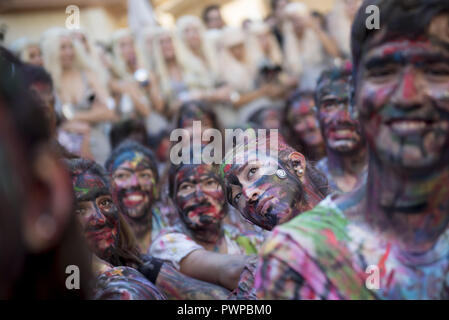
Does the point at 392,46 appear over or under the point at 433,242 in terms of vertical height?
over

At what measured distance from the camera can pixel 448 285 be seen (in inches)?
65.4

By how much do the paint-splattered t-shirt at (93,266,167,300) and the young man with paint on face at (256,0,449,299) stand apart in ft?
1.94

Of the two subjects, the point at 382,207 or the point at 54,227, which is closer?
the point at 54,227

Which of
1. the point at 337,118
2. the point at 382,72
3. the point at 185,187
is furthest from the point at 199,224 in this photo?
the point at 382,72

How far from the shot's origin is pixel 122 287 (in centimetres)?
220

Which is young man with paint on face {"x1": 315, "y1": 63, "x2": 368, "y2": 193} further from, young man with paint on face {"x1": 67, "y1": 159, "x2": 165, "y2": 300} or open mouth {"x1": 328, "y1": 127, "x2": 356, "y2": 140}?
young man with paint on face {"x1": 67, "y1": 159, "x2": 165, "y2": 300}

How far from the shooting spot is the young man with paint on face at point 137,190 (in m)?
4.04

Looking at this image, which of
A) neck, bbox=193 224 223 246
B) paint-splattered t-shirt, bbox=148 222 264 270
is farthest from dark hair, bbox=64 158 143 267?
neck, bbox=193 224 223 246

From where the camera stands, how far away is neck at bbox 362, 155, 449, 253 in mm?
1721

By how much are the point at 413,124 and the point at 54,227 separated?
1011 millimetres

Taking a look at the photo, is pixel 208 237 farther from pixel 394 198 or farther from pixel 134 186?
pixel 394 198

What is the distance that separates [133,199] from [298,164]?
1.68 metres

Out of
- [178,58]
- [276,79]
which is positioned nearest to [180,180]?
[276,79]
